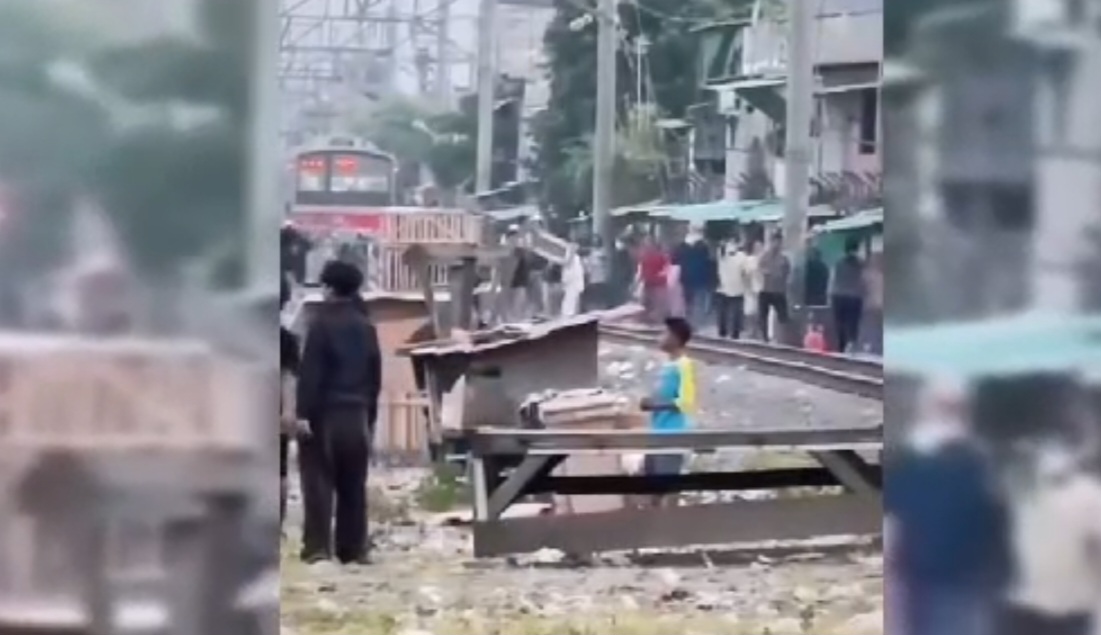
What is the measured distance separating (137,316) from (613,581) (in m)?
0.83

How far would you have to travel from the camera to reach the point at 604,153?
2.33 meters

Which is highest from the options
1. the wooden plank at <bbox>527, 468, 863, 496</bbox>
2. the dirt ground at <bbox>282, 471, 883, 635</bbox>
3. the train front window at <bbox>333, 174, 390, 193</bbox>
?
the train front window at <bbox>333, 174, 390, 193</bbox>

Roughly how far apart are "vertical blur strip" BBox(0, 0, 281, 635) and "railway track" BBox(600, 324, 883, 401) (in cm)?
59

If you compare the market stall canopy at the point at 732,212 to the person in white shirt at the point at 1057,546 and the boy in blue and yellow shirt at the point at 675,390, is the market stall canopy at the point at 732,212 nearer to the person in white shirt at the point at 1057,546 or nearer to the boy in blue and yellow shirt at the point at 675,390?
the boy in blue and yellow shirt at the point at 675,390

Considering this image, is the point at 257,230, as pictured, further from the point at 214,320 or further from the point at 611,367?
the point at 611,367

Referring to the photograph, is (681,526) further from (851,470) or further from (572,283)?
(572,283)

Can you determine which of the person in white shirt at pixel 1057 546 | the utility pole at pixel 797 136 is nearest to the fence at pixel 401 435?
the utility pole at pixel 797 136

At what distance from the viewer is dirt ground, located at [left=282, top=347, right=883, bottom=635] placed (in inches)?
90.3

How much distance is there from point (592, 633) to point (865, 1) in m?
0.94

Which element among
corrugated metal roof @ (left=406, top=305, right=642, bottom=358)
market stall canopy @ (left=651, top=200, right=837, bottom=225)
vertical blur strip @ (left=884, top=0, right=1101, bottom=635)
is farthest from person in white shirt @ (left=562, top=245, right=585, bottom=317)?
vertical blur strip @ (left=884, top=0, right=1101, bottom=635)

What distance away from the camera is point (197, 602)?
194 cm

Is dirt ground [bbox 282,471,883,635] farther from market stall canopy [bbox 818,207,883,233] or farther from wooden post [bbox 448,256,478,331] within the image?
market stall canopy [bbox 818,207,883,233]

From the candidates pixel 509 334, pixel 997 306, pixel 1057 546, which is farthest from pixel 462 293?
pixel 1057 546

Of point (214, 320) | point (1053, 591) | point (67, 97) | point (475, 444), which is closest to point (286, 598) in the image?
point (475, 444)
